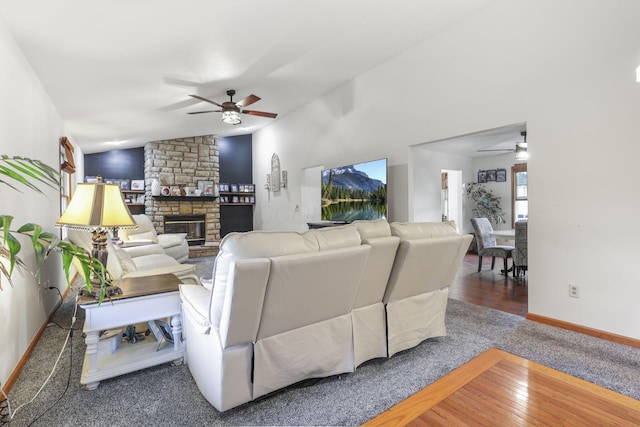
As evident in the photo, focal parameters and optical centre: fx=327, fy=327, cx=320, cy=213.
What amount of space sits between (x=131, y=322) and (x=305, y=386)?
113 centimetres

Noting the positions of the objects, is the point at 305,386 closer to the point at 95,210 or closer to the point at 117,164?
the point at 95,210

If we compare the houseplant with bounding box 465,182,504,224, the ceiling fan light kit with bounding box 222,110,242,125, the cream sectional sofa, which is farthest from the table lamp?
the houseplant with bounding box 465,182,504,224

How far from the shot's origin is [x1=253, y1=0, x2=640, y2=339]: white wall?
8.47 ft

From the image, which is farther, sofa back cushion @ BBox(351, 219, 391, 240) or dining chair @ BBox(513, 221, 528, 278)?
dining chair @ BBox(513, 221, 528, 278)

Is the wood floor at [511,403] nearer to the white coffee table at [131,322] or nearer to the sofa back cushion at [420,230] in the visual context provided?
the sofa back cushion at [420,230]

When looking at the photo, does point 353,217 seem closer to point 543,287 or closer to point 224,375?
point 543,287

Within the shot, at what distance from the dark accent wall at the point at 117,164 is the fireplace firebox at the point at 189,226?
1348 mm

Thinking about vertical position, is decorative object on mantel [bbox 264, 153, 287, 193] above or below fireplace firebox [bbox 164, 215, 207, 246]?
above

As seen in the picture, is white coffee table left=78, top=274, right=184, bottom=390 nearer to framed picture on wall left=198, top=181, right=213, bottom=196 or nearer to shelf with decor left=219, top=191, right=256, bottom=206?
framed picture on wall left=198, top=181, right=213, bottom=196

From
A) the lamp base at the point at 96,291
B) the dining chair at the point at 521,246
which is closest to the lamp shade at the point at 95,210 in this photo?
the lamp base at the point at 96,291

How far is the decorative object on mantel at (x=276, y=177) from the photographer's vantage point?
7.15m

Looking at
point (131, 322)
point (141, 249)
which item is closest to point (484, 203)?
point (141, 249)

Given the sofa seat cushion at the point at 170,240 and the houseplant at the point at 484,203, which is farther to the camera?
the houseplant at the point at 484,203

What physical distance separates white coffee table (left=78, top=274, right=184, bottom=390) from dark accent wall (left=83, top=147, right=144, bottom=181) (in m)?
6.17
